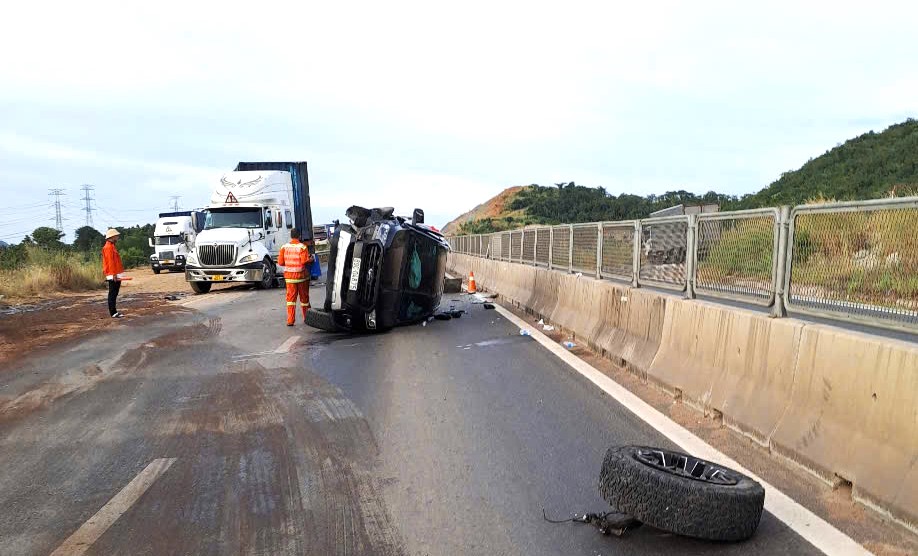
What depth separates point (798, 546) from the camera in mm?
3643

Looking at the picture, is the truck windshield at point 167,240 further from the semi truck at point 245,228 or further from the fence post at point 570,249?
the fence post at point 570,249

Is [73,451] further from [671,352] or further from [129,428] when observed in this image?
[671,352]

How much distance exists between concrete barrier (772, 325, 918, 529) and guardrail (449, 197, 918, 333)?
279mm

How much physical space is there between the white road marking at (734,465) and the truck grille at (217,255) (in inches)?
657

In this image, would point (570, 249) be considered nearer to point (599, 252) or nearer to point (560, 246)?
point (560, 246)

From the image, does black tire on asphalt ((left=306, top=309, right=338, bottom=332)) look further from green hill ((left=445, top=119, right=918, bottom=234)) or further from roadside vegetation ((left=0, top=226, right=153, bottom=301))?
green hill ((left=445, top=119, right=918, bottom=234))

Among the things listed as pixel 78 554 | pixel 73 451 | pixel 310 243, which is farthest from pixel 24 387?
pixel 310 243

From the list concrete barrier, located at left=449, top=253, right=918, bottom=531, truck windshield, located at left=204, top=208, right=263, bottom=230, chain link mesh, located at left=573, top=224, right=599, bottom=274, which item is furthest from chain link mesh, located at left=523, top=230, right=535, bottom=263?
truck windshield, located at left=204, top=208, right=263, bottom=230

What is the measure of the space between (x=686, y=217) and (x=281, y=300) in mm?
14345

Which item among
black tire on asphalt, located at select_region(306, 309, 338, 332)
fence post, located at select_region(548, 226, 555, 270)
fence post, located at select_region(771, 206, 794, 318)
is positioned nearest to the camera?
fence post, located at select_region(771, 206, 794, 318)

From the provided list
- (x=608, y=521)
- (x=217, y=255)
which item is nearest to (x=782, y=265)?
(x=608, y=521)

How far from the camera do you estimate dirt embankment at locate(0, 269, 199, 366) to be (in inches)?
479

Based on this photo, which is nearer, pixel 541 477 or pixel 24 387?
pixel 541 477

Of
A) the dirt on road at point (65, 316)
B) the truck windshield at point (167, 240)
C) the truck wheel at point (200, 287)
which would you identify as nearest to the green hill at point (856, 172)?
the truck wheel at point (200, 287)
